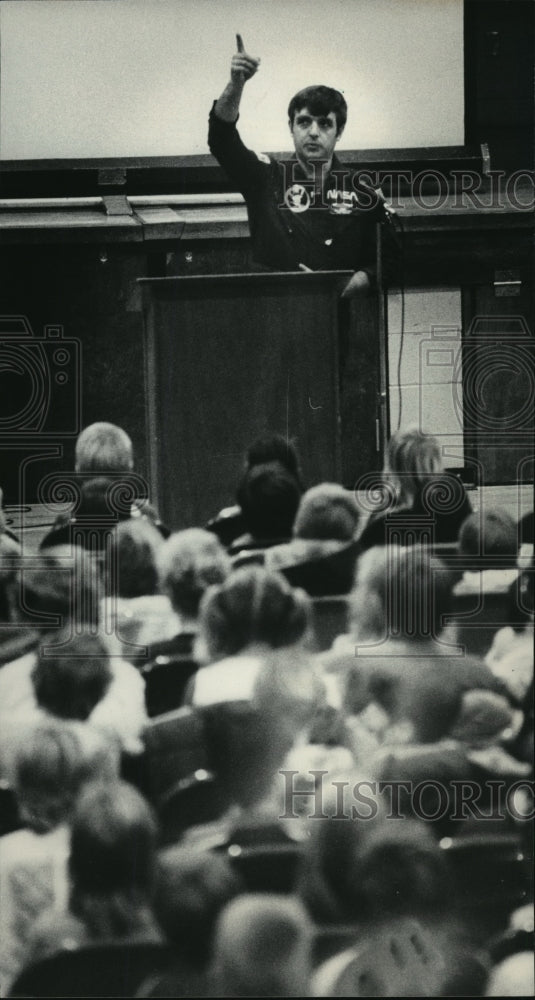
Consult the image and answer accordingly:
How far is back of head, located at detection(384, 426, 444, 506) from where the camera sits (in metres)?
2.53

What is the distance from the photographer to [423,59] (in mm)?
2535

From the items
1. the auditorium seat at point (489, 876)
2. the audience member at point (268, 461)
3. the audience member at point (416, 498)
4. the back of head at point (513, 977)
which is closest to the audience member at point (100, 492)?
the audience member at point (268, 461)

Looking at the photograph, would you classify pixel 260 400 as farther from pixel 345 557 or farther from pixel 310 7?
pixel 310 7

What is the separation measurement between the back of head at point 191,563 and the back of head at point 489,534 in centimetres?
55

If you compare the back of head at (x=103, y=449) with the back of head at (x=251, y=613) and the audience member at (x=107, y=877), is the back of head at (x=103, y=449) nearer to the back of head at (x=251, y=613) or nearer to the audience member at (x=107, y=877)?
the back of head at (x=251, y=613)

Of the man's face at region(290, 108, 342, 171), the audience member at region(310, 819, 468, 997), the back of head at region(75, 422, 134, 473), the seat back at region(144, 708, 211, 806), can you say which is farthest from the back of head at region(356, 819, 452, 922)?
the man's face at region(290, 108, 342, 171)

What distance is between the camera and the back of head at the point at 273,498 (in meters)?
2.53

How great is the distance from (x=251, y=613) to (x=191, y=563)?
0.59 ft

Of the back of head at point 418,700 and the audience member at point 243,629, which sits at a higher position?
the audience member at point 243,629

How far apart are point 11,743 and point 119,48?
63.3 inches

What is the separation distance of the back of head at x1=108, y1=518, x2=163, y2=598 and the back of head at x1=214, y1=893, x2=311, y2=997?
2.45ft

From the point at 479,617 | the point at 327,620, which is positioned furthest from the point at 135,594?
the point at 479,617

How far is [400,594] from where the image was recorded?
2504mm

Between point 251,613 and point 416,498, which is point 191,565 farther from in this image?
point 416,498
